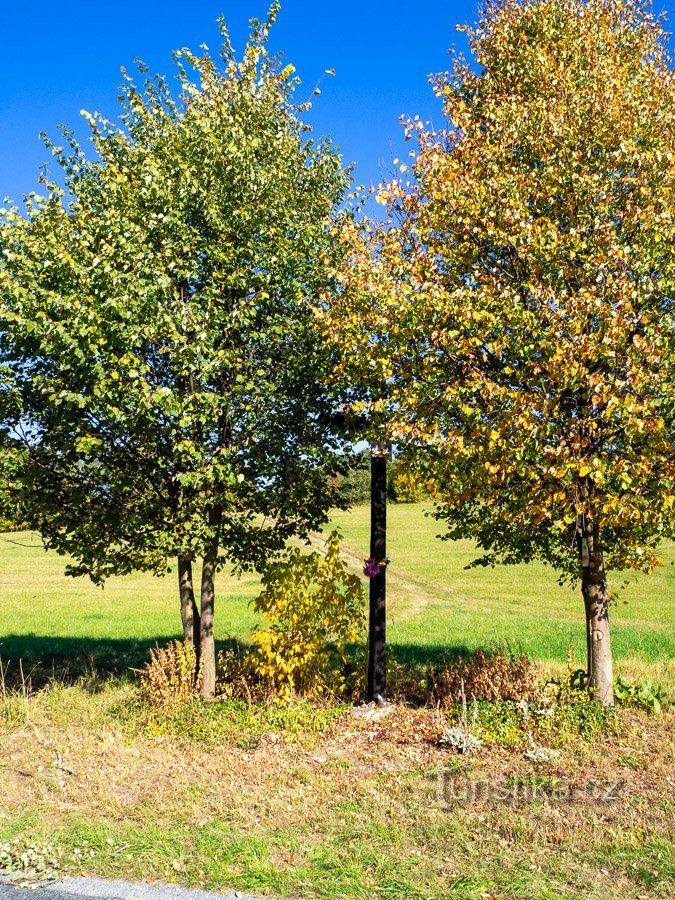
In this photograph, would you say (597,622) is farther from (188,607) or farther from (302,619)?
(188,607)

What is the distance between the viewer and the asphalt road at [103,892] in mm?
5102

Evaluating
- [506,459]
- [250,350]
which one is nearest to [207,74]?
[250,350]

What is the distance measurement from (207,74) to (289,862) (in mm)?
10937

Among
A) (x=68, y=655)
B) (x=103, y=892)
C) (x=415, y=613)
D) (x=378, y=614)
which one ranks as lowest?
(x=415, y=613)

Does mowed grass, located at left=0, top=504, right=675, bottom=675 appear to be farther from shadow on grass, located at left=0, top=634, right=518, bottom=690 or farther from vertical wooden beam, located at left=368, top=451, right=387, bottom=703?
vertical wooden beam, located at left=368, top=451, right=387, bottom=703

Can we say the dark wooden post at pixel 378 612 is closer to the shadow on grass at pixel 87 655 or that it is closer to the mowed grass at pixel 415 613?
the shadow on grass at pixel 87 655

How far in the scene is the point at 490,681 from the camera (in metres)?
9.84

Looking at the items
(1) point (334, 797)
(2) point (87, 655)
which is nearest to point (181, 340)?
(1) point (334, 797)

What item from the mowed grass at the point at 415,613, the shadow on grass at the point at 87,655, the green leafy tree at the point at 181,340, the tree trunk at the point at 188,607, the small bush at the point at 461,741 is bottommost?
the mowed grass at the point at 415,613

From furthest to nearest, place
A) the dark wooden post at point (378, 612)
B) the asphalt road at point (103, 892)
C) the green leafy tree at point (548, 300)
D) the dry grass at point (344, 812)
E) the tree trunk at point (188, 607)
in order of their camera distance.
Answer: the tree trunk at point (188, 607) < the dark wooden post at point (378, 612) < the green leafy tree at point (548, 300) < the dry grass at point (344, 812) < the asphalt road at point (103, 892)

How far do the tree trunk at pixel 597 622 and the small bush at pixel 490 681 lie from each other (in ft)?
3.22

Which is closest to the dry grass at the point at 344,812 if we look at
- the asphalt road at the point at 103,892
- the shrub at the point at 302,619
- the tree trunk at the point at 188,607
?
the asphalt road at the point at 103,892

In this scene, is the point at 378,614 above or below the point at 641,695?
above

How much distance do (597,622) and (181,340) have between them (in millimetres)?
7018
